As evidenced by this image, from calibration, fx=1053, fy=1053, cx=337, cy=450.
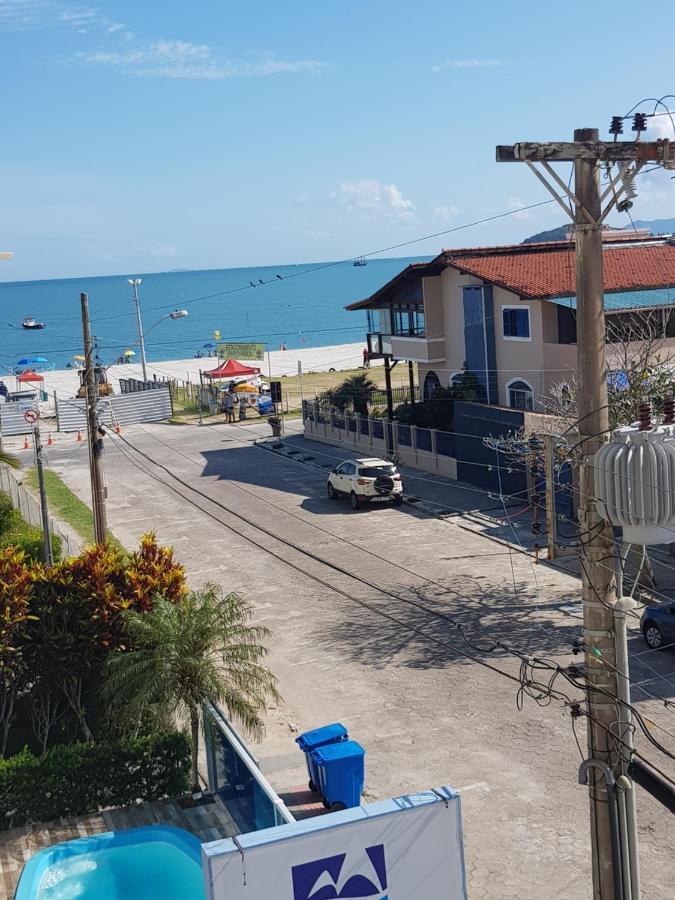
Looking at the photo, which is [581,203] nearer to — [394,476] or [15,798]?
[15,798]

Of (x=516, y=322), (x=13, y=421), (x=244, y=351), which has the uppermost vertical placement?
(x=516, y=322)

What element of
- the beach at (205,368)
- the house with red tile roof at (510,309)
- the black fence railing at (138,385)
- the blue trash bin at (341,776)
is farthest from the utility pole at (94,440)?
the beach at (205,368)

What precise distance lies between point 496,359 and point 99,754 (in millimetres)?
27488

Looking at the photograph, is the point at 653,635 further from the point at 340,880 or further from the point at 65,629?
the point at 340,880

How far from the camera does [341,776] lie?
1473 centimetres

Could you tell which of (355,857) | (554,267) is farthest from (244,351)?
(355,857)

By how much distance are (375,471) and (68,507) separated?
11.8 meters

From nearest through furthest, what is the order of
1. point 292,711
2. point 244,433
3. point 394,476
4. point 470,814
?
point 470,814 < point 292,711 < point 394,476 < point 244,433

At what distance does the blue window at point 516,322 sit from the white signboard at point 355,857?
95.7ft

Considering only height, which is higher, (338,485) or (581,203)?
(581,203)

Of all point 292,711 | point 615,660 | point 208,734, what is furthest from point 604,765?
point 292,711

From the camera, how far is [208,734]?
15.5 m

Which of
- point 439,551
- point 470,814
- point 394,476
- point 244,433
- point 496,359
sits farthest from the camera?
point 244,433

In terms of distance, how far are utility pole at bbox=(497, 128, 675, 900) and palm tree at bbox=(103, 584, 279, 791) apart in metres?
7.79
